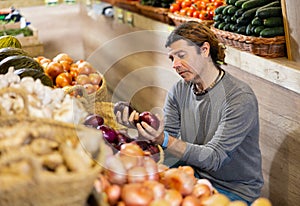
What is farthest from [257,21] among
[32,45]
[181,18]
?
[32,45]

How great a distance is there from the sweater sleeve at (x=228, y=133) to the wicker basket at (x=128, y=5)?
3.39 metres

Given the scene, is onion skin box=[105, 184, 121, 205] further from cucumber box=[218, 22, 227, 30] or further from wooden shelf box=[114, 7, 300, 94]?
cucumber box=[218, 22, 227, 30]

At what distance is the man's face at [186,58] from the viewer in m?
2.31

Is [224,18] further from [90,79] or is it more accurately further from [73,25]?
[73,25]

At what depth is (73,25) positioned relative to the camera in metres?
8.01

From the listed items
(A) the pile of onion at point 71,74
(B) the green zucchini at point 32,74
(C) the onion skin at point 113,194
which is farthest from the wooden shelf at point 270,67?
(C) the onion skin at point 113,194

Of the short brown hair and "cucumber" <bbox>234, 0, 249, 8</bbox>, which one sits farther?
"cucumber" <bbox>234, 0, 249, 8</bbox>

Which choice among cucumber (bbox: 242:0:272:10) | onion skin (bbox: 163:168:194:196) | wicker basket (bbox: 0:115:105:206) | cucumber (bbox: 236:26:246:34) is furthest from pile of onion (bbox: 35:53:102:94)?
wicker basket (bbox: 0:115:105:206)

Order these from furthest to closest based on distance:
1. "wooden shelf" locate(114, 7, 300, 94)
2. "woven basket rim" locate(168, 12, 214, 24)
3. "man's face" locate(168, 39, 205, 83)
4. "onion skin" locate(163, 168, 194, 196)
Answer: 1. "woven basket rim" locate(168, 12, 214, 24)
2. "wooden shelf" locate(114, 7, 300, 94)
3. "man's face" locate(168, 39, 205, 83)
4. "onion skin" locate(163, 168, 194, 196)

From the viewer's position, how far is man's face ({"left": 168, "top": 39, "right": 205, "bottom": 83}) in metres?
2.31

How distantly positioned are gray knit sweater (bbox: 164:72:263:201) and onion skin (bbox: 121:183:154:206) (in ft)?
2.65

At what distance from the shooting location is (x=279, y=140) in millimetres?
3094

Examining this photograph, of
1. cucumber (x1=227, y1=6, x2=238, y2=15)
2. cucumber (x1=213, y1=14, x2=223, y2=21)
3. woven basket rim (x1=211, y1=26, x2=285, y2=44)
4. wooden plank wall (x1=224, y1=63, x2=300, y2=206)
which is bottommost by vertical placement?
wooden plank wall (x1=224, y1=63, x2=300, y2=206)

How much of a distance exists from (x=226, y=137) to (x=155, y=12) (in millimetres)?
2861
